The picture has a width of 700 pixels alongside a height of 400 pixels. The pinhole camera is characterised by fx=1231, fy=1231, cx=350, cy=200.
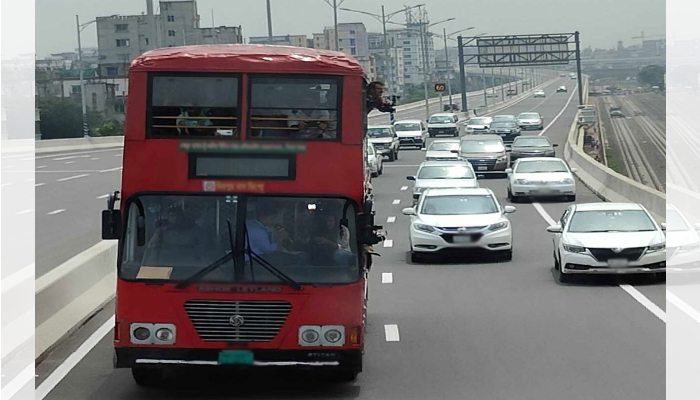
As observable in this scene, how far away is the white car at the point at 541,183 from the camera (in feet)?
129

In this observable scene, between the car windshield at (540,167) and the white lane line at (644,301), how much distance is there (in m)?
20.0

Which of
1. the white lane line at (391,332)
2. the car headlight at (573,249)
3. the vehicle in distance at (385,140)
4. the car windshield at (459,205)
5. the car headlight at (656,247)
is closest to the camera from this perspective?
the white lane line at (391,332)

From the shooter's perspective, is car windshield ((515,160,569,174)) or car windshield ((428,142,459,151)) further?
car windshield ((428,142,459,151))

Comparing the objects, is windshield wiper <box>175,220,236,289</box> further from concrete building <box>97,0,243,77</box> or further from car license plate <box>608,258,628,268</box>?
concrete building <box>97,0,243,77</box>

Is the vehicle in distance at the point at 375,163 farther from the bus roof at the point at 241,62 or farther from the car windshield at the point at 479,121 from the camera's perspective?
the bus roof at the point at 241,62

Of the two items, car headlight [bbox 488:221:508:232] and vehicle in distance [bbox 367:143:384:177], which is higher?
vehicle in distance [bbox 367:143:384:177]

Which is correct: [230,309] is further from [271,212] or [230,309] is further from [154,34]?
[154,34]

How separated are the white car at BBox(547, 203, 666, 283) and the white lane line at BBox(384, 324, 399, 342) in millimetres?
4863

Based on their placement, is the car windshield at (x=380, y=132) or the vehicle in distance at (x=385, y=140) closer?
the vehicle in distance at (x=385, y=140)

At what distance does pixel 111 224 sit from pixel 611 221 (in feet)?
39.5

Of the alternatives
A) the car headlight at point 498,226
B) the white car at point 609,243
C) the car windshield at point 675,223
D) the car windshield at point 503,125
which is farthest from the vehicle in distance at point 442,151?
the white car at point 609,243

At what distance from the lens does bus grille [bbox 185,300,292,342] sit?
10.8 meters

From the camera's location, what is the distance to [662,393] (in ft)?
36.3

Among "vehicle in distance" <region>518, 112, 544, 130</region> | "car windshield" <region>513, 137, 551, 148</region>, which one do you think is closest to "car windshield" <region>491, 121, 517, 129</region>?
"vehicle in distance" <region>518, 112, 544, 130</region>
